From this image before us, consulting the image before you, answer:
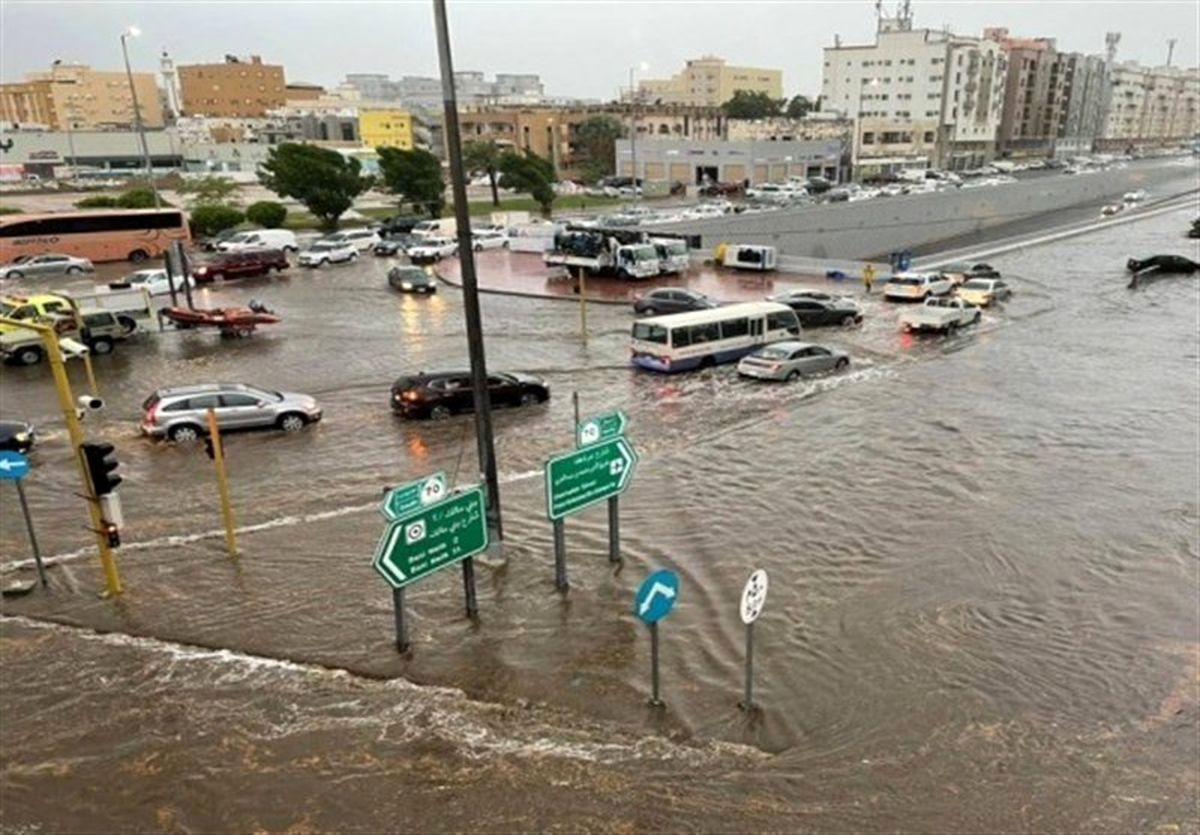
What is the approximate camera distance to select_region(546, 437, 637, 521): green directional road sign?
12.1m

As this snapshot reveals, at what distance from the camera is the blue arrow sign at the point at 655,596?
9195 mm

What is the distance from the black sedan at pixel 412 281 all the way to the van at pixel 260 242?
11.3 m

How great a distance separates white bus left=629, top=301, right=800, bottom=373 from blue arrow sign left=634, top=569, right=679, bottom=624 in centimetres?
1679

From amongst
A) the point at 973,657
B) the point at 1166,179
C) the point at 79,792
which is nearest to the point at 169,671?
the point at 79,792

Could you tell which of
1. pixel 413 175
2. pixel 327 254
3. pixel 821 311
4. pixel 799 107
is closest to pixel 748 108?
pixel 799 107

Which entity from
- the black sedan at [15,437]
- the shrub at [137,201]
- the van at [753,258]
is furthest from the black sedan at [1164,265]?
the shrub at [137,201]

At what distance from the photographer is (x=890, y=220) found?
68.9 metres

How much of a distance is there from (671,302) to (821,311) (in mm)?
5544

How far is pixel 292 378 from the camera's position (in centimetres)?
2505

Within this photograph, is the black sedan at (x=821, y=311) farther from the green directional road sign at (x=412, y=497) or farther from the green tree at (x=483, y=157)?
the green tree at (x=483, y=157)

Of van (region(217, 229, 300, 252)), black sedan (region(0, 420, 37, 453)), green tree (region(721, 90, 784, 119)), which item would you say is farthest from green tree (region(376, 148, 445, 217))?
green tree (region(721, 90, 784, 119))

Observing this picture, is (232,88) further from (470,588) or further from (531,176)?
(470,588)

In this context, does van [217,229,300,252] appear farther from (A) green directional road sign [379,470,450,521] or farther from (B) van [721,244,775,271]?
(A) green directional road sign [379,470,450,521]

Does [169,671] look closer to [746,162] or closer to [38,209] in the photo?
[38,209]
